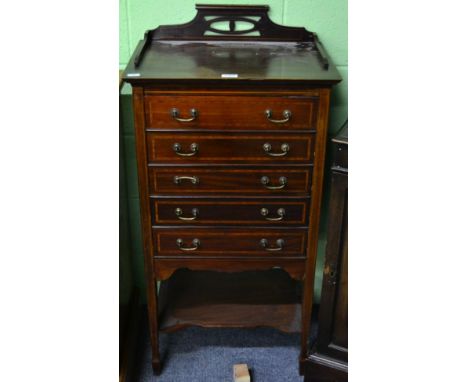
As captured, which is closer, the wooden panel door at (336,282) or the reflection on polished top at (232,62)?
the reflection on polished top at (232,62)

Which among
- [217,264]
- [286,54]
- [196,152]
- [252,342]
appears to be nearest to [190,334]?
[252,342]

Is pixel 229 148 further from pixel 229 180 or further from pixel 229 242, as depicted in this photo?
pixel 229 242

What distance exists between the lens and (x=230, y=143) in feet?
4.77

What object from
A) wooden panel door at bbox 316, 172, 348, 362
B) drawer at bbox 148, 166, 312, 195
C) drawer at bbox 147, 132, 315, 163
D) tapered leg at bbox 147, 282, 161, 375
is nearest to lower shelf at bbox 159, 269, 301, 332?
tapered leg at bbox 147, 282, 161, 375

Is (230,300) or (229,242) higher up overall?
(229,242)

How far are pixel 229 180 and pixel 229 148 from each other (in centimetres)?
10

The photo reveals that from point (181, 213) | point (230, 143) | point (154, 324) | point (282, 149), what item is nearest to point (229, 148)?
point (230, 143)

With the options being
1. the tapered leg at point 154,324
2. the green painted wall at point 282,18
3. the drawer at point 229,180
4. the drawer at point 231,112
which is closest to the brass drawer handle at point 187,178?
the drawer at point 229,180

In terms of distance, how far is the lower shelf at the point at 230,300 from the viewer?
6.08 ft

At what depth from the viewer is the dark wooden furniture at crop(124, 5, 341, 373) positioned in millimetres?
1397

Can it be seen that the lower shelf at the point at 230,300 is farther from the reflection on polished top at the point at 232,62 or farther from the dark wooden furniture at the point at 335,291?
the reflection on polished top at the point at 232,62

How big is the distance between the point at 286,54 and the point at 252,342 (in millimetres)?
1155

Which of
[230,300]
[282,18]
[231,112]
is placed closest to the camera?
[231,112]

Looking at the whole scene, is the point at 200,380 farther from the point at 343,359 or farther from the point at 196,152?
the point at 196,152
